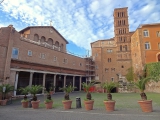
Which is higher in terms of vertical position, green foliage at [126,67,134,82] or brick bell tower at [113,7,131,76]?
brick bell tower at [113,7,131,76]

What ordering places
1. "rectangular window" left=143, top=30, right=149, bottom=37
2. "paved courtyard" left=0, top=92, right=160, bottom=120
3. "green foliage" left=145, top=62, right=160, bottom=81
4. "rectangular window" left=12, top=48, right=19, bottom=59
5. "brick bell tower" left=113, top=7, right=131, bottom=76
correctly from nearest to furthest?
"paved courtyard" left=0, top=92, right=160, bottom=120, "rectangular window" left=12, top=48, right=19, bottom=59, "green foliage" left=145, top=62, right=160, bottom=81, "rectangular window" left=143, top=30, right=149, bottom=37, "brick bell tower" left=113, top=7, right=131, bottom=76

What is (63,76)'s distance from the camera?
33.3 metres

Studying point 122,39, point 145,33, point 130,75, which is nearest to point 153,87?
point 130,75

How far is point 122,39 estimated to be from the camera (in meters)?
41.0

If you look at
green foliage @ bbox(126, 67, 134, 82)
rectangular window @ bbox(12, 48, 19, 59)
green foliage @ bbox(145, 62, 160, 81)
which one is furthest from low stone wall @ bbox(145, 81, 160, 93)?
rectangular window @ bbox(12, 48, 19, 59)

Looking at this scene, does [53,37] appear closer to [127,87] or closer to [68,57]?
[68,57]

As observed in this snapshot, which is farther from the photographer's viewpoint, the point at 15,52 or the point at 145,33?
the point at 145,33

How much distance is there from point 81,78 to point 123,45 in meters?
16.9

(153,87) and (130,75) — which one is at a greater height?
(130,75)

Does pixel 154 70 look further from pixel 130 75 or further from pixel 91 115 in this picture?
pixel 91 115

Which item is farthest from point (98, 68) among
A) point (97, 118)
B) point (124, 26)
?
point (97, 118)

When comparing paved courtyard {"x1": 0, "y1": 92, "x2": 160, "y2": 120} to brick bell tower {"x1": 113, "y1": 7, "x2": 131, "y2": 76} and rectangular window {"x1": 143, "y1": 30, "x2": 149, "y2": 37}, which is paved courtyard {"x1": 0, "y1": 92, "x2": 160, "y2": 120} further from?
brick bell tower {"x1": 113, "y1": 7, "x2": 131, "y2": 76}

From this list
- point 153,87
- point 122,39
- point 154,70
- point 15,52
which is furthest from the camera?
point 122,39

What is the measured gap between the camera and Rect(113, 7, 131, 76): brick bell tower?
1539 inches
